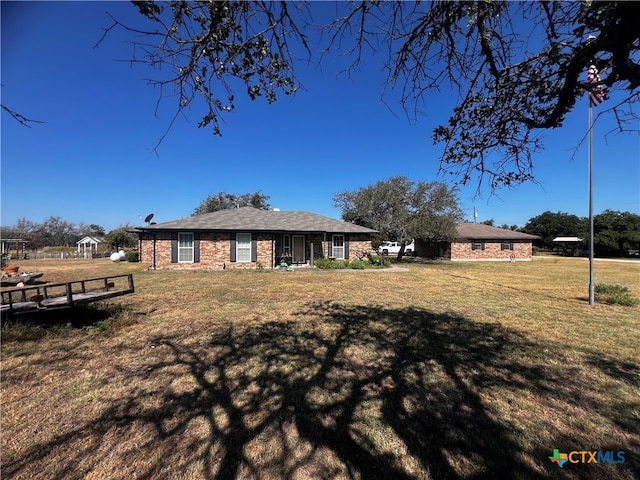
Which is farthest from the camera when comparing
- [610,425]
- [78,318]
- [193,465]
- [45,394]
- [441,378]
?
[78,318]

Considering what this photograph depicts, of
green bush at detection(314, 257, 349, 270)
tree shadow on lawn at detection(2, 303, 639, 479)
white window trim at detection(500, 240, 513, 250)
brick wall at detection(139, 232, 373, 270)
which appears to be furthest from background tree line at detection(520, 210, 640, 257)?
tree shadow on lawn at detection(2, 303, 639, 479)

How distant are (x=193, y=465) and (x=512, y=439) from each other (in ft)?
8.66

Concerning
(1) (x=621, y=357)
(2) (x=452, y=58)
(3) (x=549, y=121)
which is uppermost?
(2) (x=452, y=58)

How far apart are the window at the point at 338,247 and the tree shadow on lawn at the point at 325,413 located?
582 inches

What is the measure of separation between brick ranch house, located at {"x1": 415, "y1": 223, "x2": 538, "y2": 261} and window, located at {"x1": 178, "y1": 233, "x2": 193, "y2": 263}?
21884 millimetres

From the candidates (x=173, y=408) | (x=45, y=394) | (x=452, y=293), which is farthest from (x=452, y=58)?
(x=452, y=293)

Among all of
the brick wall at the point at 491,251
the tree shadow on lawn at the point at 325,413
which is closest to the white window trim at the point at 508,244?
the brick wall at the point at 491,251

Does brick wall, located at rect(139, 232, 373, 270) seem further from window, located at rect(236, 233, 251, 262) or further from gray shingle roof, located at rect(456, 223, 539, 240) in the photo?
gray shingle roof, located at rect(456, 223, 539, 240)

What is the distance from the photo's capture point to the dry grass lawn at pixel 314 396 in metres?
2.31

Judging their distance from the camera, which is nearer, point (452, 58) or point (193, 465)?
point (193, 465)

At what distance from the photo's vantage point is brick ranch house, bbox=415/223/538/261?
96.0 ft

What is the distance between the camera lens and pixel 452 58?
298 centimetres

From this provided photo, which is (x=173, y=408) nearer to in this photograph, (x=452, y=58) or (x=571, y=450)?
(x=571, y=450)

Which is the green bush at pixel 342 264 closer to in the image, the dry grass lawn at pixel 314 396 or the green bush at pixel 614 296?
the green bush at pixel 614 296
